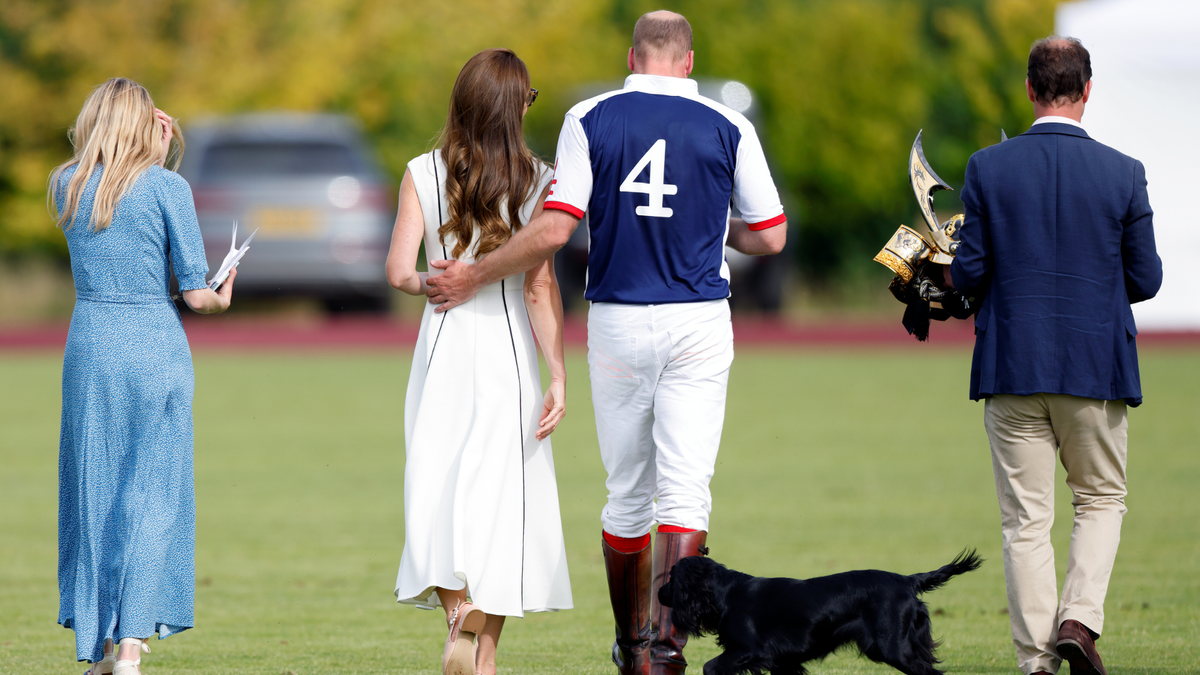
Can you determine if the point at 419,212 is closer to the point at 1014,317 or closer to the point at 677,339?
the point at 677,339

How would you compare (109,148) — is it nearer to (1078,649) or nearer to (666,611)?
(666,611)

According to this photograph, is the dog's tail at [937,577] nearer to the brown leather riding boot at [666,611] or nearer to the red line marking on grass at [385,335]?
the brown leather riding boot at [666,611]

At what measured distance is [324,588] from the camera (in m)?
7.25

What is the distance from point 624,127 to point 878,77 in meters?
26.1

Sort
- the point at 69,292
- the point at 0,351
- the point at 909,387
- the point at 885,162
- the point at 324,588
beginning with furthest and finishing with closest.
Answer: the point at 885,162 → the point at 69,292 → the point at 0,351 → the point at 909,387 → the point at 324,588

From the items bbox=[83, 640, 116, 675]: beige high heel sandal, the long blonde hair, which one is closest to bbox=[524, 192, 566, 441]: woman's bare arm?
the long blonde hair

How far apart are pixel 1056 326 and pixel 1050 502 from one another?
1.97ft

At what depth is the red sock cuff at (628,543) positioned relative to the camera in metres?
4.91

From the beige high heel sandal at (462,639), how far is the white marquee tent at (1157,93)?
17.4 meters

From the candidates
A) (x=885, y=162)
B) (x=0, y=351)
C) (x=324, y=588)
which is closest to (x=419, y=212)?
(x=324, y=588)

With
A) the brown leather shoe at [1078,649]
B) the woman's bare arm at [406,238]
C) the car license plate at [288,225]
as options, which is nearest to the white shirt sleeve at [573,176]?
the woman's bare arm at [406,238]

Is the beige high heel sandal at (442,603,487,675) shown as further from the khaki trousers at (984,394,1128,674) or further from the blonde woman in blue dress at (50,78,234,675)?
the khaki trousers at (984,394,1128,674)

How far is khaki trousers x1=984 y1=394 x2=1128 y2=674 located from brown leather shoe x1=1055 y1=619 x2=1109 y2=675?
41 mm

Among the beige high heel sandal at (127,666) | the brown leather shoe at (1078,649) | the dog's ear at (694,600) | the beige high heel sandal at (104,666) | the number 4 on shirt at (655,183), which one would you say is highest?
the number 4 on shirt at (655,183)
